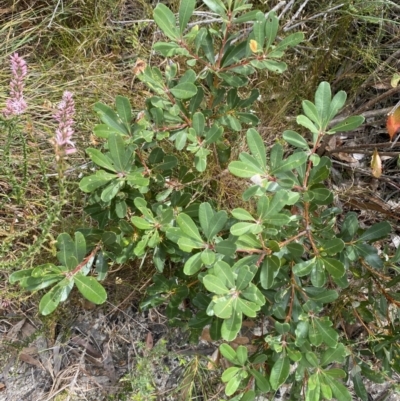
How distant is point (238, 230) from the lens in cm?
128

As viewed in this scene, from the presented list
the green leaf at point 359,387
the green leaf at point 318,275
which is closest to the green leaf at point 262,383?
the green leaf at point 318,275

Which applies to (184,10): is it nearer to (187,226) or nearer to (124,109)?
(124,109)

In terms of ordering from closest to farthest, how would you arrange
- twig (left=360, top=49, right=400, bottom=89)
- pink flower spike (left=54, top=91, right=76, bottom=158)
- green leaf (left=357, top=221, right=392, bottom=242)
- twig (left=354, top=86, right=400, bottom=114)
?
pink flower spike (left=54, top=91, right=76, bottom=158) → green leaf (left=357, top=221, right=392, bottom=242) → twig (left=354, top=86, right=400, bottom=114) → twig (left=360, top=49, right=400, bottom=89)

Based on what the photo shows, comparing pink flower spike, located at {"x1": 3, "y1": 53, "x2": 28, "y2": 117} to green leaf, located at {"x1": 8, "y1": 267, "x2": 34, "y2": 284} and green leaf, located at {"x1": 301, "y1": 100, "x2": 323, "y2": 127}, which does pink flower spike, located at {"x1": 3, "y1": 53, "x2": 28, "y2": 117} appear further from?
green leaf, located at {"x1": 301, "y1": 100, "x2": 323, "y2": 127}

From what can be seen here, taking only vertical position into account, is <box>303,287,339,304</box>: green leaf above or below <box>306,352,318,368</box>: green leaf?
above

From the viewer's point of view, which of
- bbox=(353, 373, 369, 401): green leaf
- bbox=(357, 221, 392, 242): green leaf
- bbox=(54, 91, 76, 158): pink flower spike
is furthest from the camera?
bbox=(353, 373, 369, 401): green leaf

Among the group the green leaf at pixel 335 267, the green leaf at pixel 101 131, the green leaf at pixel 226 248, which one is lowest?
the green leaf at pixel 335 267

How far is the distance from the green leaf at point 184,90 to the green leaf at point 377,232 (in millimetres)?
705

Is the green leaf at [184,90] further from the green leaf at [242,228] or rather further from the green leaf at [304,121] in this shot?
the green leaf at [242,228]

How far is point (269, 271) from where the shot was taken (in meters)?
1.38

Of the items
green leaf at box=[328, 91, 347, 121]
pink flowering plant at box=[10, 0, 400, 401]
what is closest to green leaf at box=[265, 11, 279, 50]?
pink flowering plant at box=[10, 0, 400, 401]

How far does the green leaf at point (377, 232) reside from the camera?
5.13 feet

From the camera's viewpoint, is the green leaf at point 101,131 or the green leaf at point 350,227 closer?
the green leaf at point 101,131

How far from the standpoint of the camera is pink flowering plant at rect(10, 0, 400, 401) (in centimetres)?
133
